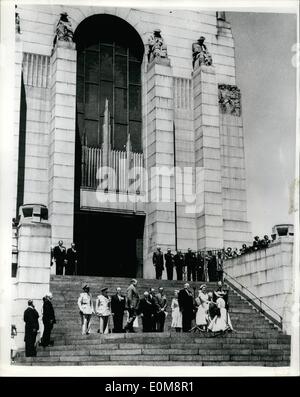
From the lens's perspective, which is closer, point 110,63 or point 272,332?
point 272,332

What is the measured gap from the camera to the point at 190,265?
25.8m

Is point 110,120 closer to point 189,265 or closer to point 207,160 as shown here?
point 207,160

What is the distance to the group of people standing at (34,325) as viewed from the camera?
644 inches

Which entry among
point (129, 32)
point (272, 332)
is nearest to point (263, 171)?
point (272, 332)

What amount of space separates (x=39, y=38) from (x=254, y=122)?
10700 mm

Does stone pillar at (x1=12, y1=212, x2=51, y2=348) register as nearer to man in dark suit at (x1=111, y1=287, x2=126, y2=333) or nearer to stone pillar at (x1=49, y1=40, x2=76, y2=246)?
man in dark suit at (x1=111, y1=287, x2=126, y2=333)

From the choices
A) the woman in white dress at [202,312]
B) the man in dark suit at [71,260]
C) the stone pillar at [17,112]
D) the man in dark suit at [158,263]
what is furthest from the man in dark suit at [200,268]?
the stone pillar at [17,112]

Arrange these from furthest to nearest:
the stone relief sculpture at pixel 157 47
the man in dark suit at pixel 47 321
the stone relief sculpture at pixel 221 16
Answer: the stone relief sculpture at pixel 221 16
the stone relief sculpture at pixel 157 47
the man in dark suit at pixel 47 321

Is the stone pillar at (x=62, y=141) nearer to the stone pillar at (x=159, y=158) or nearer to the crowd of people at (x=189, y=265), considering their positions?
the crowd of people at (x=189, y=265)

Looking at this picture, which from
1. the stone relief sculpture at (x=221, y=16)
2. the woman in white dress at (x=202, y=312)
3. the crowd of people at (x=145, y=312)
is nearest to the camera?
the crowd of people at (x=145, y=312)

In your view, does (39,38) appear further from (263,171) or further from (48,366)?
(48,366)

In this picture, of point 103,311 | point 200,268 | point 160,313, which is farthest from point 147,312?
point 200,268

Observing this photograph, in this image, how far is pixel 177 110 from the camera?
31203 mm

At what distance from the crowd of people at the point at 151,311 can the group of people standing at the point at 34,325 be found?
3.12 feet
